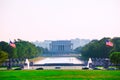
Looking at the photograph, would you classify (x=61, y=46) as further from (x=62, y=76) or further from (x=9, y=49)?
(x=62, y=76)

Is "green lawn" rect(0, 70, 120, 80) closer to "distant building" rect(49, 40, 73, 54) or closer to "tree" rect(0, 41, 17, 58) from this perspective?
"tree" rect(0, 41, 17, 58)

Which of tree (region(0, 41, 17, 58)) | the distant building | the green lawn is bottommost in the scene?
the green lawn

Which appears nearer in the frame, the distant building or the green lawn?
the green lawn

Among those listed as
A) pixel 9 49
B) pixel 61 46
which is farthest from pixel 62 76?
pixel 61 46

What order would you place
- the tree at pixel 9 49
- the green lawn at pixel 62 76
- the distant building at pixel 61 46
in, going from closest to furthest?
the green lawn at pixel 62 76
the tree at pixel 9 49
the distant building at pixel 61 46

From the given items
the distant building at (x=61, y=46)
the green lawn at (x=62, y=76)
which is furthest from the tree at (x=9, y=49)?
the distant building at (x=61, y=46)

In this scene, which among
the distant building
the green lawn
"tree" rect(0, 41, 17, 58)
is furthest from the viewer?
the distant building

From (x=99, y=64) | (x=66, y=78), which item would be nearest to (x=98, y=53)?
(x=99, y=64)

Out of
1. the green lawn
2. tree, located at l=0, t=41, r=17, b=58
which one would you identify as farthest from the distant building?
the green lawn

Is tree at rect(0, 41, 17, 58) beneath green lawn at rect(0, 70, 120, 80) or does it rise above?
above

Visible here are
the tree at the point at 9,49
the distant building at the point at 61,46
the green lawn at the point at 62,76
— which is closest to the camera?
the green lawn at the point at 62,76

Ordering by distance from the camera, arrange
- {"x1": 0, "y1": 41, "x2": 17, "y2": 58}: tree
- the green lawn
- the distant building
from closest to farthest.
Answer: the green lawn
{"x1": 0, "y1": 41, "x2": 17, "y2": 58}: tree
the distant building

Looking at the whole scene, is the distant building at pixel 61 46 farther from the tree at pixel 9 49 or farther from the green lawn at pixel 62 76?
the green lawn at pixel 62 76

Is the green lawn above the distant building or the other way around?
the other way around
